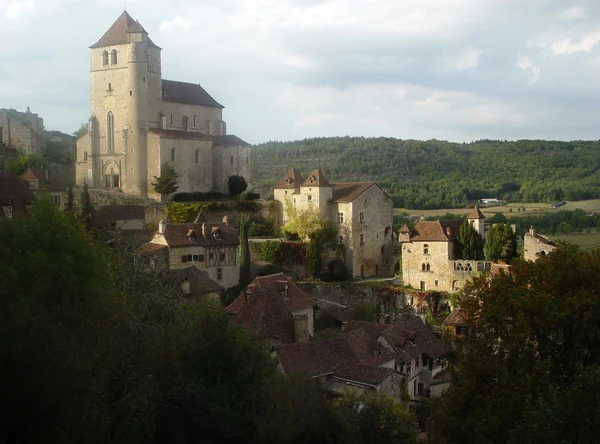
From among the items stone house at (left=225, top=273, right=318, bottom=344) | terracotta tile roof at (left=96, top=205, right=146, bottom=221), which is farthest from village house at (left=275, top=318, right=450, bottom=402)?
terracotta tile roof at (left=96, top=205, right=146, bottom=221)

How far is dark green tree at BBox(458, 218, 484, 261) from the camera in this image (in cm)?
5053

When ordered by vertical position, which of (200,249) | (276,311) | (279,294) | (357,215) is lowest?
(276,311)

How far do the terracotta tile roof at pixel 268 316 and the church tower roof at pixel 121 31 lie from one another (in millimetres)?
29740

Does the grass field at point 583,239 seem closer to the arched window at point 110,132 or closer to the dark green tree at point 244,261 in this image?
the dark green tree at point 244,261

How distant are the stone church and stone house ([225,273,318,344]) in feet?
68.7

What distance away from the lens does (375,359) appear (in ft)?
112

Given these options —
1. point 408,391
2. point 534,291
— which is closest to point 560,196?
point 408,391

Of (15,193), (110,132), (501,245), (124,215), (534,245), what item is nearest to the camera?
(15,193)

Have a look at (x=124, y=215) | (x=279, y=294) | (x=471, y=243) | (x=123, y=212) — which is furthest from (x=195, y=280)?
(x=471, y=243)

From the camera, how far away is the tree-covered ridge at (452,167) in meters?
110

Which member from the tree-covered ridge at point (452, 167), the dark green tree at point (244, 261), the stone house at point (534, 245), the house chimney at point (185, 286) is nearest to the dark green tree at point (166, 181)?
the dark green tree at point (244, 261)

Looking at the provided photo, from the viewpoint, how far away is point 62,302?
19766mm

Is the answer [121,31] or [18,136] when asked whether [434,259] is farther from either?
[18,136]

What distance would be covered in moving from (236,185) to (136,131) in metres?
9.27
